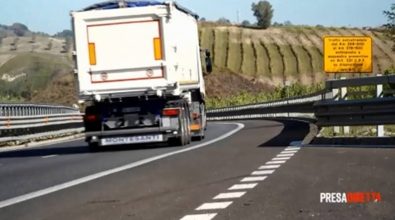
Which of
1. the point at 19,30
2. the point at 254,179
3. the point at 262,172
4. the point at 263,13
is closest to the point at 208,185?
the point at 254,179

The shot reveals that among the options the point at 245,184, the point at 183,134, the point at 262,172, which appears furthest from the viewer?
the point at 183,134

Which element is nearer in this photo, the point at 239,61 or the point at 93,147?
the point at 93,147

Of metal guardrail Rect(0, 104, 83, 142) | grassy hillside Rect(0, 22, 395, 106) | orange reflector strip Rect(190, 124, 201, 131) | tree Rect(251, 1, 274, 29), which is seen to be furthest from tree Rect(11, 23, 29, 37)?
orange reflector strip Rect(190, 124, 201, 131)

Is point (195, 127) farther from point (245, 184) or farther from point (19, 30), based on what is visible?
point (19, 30)

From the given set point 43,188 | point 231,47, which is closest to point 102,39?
point 43,188

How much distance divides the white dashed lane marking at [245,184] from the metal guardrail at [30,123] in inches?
544

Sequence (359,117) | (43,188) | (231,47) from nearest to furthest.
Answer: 1. (43,188)
2. (359,117)
3. (231,47)

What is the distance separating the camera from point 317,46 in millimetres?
117875

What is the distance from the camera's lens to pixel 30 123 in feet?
94.9

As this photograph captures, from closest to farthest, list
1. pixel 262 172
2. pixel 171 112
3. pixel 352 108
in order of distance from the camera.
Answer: pixel 262 172, pixel 352 108, pixel 171 112

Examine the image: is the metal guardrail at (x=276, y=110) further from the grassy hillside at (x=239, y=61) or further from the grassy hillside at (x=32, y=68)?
the grassy hillside at (x=32, y=68)

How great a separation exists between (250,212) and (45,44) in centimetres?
9721

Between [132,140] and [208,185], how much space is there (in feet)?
29.7

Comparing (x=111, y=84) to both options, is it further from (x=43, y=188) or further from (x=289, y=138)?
(x=43, y=188)
